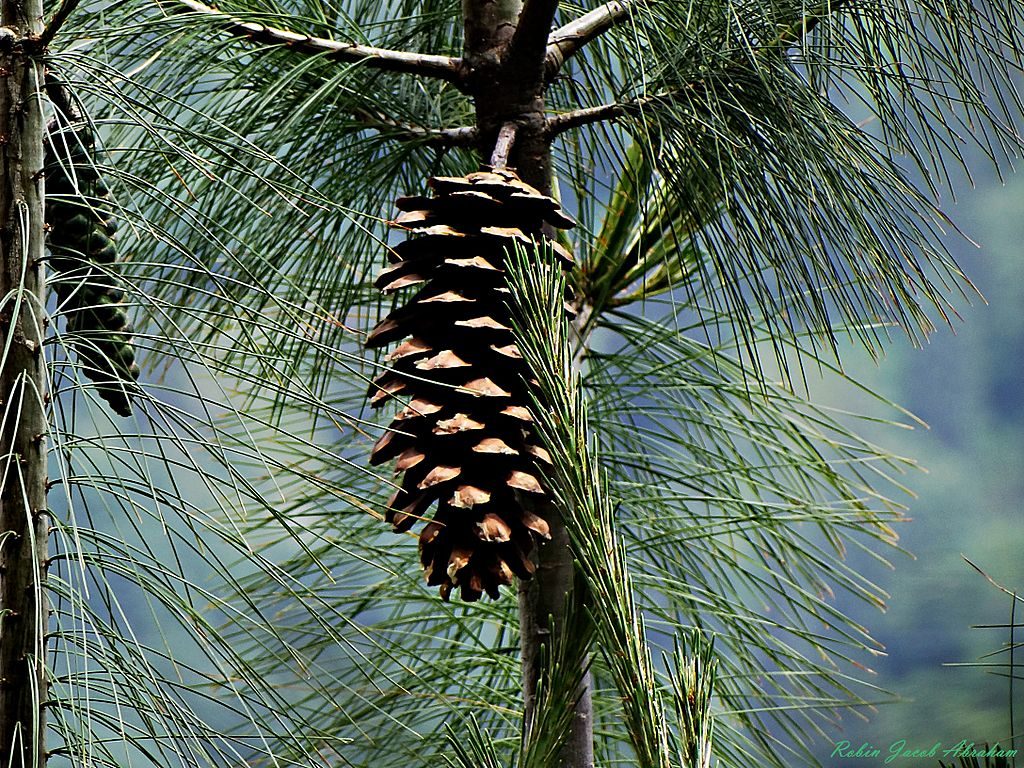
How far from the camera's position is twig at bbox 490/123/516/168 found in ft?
1.27

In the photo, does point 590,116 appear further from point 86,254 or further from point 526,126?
point 86,254

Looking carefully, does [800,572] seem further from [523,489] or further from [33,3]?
[33,3]

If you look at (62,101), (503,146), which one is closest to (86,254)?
(62,101)

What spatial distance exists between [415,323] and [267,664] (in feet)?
1.50

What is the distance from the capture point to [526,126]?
417mm

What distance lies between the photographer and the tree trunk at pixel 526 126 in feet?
1.31

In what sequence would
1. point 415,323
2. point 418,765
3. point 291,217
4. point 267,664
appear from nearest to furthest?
point 415,323 < point 291,217 < point 418,765 < point 267,664

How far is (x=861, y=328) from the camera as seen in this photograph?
0.40 m

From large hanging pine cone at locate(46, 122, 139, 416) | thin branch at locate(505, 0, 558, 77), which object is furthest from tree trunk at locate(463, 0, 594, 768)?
large hanging pine cone at locate(46, 122, 139, 416)

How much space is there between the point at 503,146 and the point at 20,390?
20 centimetres

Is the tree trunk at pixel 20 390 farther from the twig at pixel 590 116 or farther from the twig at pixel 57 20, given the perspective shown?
the twig at pixel 590 116

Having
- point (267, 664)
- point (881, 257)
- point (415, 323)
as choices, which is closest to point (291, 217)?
point (415, 323)

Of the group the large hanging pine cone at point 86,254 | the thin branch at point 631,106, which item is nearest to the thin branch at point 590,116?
the thin branch at point 631,106

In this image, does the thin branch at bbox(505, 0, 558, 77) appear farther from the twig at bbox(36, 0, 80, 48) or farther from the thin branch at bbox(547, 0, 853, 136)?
the twig at bbox(36, 0, 80, 48)
